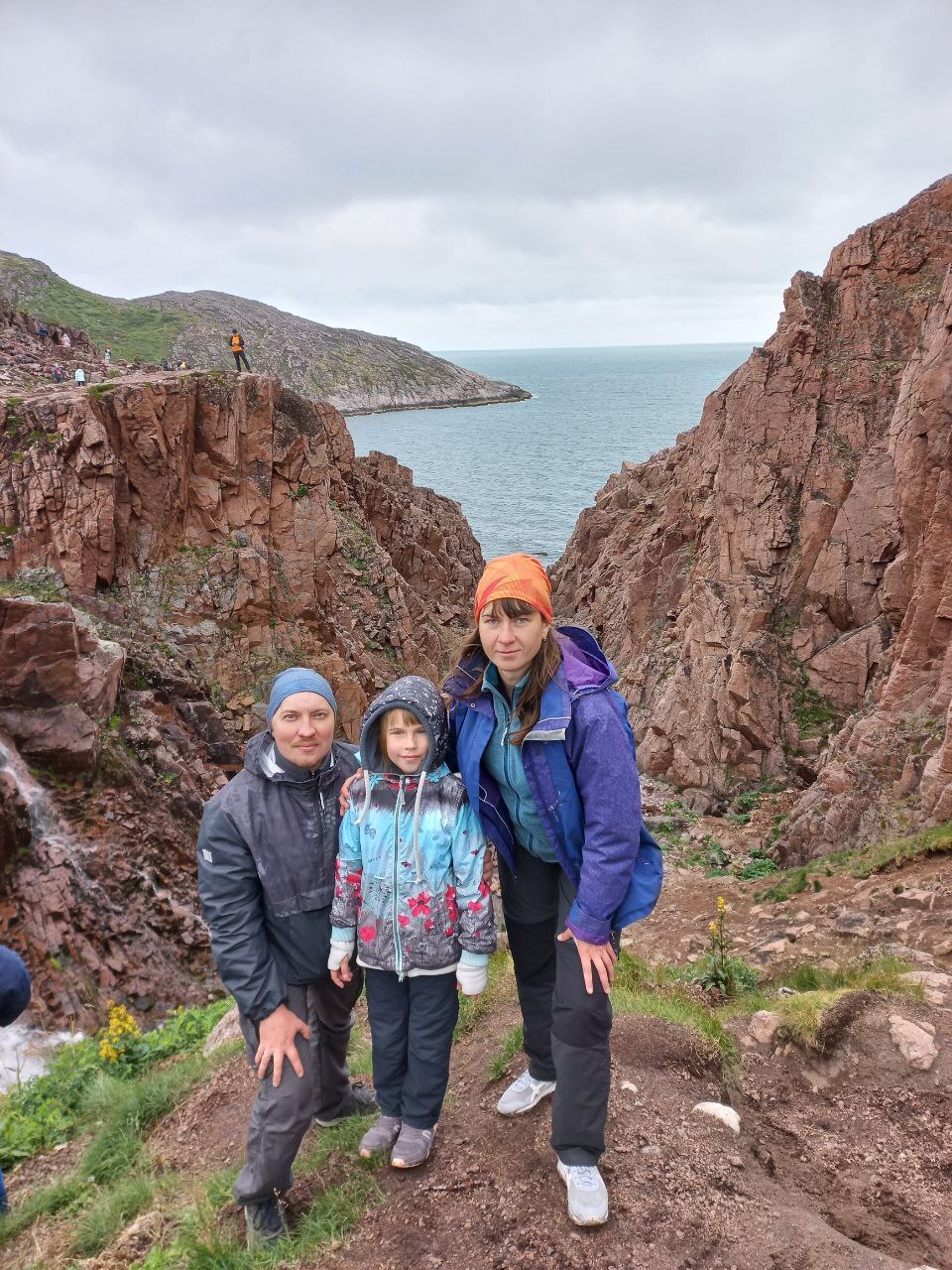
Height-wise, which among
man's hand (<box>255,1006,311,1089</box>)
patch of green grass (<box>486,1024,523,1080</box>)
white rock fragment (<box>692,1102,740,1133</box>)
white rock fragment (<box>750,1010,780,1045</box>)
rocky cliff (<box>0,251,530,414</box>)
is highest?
rocky cliff (<box>0,251,530,414</box>)

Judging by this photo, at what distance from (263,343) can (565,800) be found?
157060mm

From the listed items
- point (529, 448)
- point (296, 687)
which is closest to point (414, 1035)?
point (296, 687)

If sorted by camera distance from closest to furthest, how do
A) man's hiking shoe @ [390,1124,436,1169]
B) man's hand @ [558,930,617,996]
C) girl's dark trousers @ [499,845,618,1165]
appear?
man's hand @ [558,930,617,996] < girl's dark trousers @ [499,845,618,1165] < man's hiking shoe @ [390,1124,436,1169]

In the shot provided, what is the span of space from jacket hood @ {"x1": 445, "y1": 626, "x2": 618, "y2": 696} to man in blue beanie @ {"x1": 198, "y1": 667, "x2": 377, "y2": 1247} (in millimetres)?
680

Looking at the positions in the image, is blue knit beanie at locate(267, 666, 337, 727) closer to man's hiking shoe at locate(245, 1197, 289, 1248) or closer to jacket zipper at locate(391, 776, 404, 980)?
jacket zipper at locate(391, 776, 404, 980)

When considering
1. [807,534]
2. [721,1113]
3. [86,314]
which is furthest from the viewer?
[86,314]

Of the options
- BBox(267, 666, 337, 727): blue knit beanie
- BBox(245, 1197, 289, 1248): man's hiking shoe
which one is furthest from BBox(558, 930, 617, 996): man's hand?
BBox(245, 1197, 289, 1248): man's hiking shoe

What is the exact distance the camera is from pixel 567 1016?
11.3 ft

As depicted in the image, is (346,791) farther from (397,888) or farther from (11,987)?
(11,987)

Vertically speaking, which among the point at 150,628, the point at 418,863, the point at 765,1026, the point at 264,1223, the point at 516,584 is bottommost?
the point at 150,628

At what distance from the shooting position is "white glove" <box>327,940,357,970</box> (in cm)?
366

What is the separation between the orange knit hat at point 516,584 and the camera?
333cm

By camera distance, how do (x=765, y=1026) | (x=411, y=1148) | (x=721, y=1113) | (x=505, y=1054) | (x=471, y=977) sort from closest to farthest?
1. (x=471, y=977)
2. (x=411, y=1148)
3. (x=721, y=1113)
4. (x=505, y=1054)
5. (x=765, y=1026)

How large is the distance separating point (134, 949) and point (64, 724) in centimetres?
425
